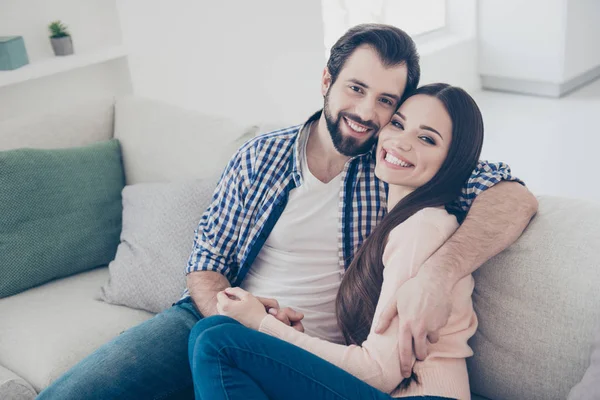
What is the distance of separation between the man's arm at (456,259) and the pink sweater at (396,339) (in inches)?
0.8

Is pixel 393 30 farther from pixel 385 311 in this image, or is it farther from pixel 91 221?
pixel 91 221

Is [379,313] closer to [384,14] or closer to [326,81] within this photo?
[326,81]

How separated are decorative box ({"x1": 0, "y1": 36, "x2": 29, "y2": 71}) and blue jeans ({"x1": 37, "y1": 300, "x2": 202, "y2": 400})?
1.33 meters

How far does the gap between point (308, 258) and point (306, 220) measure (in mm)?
88

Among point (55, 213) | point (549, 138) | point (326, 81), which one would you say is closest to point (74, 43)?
point (55, 213)

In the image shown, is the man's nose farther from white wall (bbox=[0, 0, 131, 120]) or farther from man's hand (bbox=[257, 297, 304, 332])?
white wall (bbox=[0, 0, 131, 120])

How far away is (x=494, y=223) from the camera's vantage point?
1.43 metres

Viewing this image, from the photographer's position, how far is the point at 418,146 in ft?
4.77

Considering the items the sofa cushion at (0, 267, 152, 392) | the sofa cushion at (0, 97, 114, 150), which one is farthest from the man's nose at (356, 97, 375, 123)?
the sofa cushion at (0, 97, 114, 150)

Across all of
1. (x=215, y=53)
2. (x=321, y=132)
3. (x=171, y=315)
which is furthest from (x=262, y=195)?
(x=215, y=53)

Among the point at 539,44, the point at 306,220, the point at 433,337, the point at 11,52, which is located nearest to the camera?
the point at 433,337

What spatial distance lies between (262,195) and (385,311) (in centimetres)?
50

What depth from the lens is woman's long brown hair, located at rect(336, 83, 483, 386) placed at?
57.0 inches

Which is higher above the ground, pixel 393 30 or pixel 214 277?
pixel 393 30
